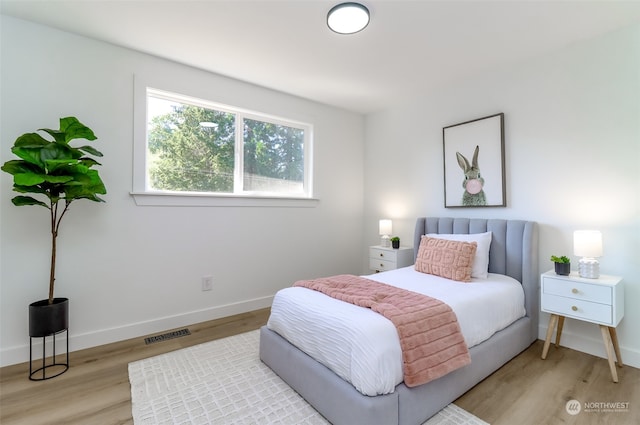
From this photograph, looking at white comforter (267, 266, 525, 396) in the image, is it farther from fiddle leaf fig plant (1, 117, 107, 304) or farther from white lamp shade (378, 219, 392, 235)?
fiddle leaf fig plant (1, 117, 107, 304)

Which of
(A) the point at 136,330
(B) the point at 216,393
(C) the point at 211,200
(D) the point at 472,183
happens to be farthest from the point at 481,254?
(A) the point at 136,330

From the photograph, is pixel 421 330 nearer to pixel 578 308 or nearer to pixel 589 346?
pixel 578 308

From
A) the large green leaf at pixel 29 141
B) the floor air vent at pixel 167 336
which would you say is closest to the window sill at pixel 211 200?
the large green leaf at pixel 29 141

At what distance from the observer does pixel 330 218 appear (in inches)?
159

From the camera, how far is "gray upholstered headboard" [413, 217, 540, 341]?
99.8 inches

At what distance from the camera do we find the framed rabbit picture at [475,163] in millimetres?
2914

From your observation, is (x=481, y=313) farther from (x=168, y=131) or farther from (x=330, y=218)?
(x=168, y=131)

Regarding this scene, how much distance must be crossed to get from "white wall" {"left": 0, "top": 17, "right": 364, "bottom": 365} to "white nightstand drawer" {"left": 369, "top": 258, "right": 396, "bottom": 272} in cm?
97

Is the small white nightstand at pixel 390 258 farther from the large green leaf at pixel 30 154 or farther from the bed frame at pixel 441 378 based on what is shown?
the large green leaf at pixel 30 154

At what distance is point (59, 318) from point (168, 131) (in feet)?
5.88

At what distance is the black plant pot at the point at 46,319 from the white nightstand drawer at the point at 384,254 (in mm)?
3038

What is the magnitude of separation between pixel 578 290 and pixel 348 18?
2559 millimetres

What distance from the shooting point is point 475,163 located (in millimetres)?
3086

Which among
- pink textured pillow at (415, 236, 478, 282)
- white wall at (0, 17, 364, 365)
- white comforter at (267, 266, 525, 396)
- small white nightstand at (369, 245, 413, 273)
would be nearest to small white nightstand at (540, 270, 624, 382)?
white comforter at (267, 266, 525, 396)
